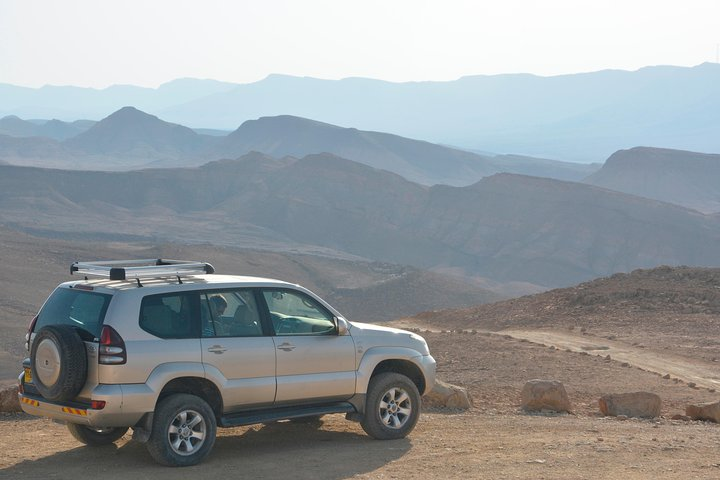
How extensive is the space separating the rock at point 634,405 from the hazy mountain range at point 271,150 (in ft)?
458

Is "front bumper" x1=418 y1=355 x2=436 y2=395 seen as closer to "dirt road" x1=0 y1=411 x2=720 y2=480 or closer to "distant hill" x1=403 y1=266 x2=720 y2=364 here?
"dirt road" x1=0 y1=411 x2=720 y2=480

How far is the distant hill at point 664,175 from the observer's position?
12150 cm

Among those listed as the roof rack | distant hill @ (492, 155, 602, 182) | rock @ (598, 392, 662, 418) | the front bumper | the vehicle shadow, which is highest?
distant hill @ (492, 155, 602, 182)

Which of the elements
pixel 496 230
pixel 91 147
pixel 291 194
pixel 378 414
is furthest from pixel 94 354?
pixel 91 147

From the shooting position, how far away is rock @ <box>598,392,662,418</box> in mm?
12227

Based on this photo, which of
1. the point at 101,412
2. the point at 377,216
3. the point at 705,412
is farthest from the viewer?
the point at 377,216

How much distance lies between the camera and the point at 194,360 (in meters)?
8.32

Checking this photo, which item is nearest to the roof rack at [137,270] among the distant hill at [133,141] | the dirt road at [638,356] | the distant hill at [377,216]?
the dirt road at [638,356]

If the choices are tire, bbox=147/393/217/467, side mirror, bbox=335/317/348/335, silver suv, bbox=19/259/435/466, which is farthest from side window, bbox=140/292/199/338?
side mirror, bbox=335/317/348/335

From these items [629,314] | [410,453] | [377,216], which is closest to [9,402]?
[410,453]

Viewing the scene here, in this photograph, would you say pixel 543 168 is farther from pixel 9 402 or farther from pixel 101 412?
pixel 101 412

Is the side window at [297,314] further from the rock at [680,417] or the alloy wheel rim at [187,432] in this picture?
the rock at [680,417]

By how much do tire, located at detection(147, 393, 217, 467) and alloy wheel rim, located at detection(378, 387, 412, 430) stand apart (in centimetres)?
182

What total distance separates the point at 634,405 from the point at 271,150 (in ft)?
540
